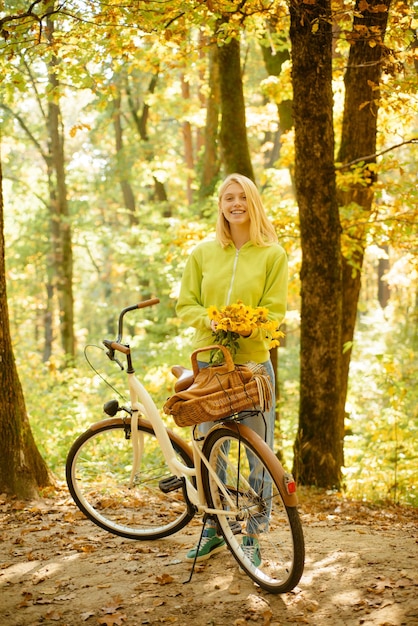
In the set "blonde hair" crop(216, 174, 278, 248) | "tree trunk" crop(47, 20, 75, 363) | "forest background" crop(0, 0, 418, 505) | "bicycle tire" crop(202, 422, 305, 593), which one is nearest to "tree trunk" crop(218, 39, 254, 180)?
"forest background" crop(0, 0, 418, 505)

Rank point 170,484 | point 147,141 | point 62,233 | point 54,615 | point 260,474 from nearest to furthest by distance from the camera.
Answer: point 54,615, point 260,474, point 170,484, point 62,233, point 147,141

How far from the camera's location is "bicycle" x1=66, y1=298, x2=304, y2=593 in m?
3.39

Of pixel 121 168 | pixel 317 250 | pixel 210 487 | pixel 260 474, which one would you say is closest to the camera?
pixel 260 474

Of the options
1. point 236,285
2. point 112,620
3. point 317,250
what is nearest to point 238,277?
point 236,285

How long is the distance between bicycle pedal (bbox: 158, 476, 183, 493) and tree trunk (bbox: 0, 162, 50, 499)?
167 cm

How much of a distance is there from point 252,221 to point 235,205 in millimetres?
143

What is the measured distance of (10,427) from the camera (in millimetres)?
5156

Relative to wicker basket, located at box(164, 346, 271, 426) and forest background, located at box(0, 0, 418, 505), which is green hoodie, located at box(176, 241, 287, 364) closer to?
wicker basket, located at box(164, 346, 271, 426)

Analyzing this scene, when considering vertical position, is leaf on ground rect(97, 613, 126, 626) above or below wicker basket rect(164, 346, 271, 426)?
below

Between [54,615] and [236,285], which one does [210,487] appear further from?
[236,285]

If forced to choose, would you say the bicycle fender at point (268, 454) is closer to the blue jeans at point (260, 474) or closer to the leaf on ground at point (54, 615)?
the blue jeans at point (260, 474)

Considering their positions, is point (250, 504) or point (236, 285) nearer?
point (250, 504)

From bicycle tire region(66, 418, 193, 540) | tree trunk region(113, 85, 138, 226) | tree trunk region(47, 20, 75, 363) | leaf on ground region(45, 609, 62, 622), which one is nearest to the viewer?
leaf on ground region(45, 609, 62, 622)

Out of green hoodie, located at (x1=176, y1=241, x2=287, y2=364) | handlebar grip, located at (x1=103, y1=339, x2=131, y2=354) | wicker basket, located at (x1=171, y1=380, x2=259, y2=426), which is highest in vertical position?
green hoodie, located at (x1=176, y1=241, x2=287, y2=364)
